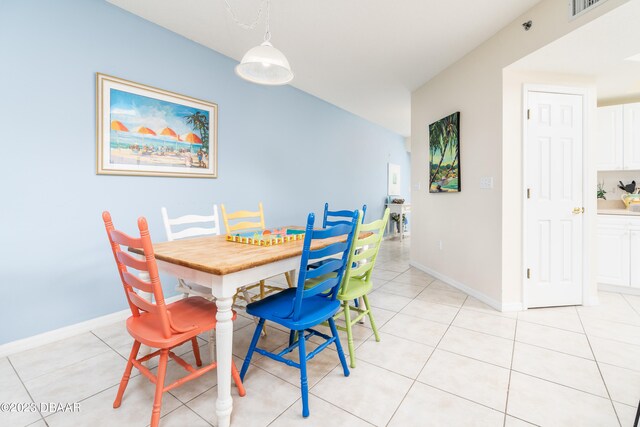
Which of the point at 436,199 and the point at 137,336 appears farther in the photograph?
the point at 436,199

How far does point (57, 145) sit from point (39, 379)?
5.22 ft

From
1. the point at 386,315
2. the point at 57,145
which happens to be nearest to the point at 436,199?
the point at 386,315

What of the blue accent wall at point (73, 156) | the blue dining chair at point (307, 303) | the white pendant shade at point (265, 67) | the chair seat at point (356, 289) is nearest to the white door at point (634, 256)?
the chair seat at point (356, 289)

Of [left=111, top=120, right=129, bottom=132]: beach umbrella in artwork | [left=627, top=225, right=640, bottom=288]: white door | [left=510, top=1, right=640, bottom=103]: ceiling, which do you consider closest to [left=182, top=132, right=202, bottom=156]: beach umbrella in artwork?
[left=111, top=120, right=129, bottom=132]: beach umbrella in artwork

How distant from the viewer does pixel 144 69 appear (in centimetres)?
255

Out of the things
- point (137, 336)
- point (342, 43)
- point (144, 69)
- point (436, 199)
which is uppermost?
point (342, 43)

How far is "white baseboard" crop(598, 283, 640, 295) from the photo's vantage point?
305cm

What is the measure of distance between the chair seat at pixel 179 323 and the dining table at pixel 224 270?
13cm

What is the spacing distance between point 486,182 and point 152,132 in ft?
10.7

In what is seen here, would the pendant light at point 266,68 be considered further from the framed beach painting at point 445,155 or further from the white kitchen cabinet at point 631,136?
the white kitchen cabinet at point 631,136

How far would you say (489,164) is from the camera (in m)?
2.77

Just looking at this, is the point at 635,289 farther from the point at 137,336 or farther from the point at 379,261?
the point at 137,336

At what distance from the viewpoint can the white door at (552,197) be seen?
8.71 feet

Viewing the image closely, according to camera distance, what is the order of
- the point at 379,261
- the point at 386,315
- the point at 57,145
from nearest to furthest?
the point at 57,145 → the point at 386,315 → the point at 379,261
